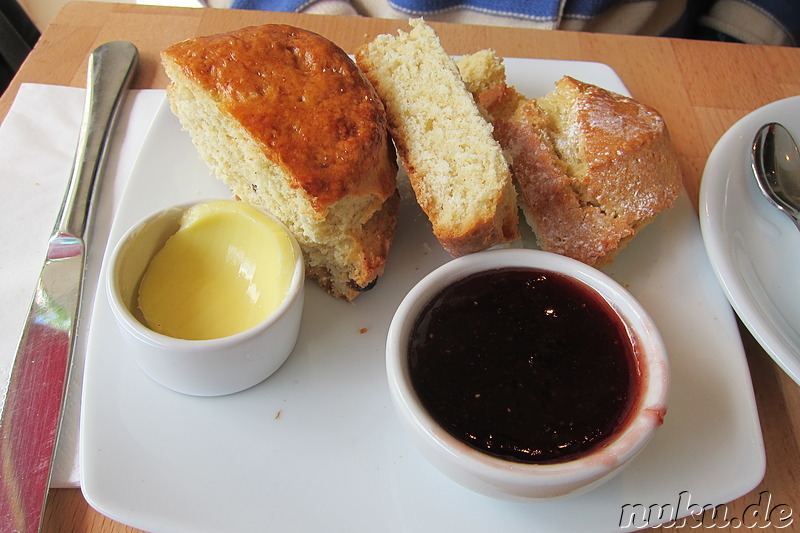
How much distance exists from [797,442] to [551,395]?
721 mm

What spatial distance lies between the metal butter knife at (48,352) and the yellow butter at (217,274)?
11.6 inches

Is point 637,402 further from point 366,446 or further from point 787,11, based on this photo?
point 787,11

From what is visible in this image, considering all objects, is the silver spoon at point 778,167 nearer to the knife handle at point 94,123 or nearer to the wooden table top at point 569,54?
the wooden table top at point 569,54

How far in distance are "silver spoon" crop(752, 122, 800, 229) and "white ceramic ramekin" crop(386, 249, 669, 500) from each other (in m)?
0.88

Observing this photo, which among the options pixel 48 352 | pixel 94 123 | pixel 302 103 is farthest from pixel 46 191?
pixel 302 103

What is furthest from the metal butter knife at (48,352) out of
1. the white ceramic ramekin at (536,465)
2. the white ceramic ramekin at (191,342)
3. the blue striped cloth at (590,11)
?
the blue striped cloth at (590,11)

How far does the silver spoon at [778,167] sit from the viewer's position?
196 cm

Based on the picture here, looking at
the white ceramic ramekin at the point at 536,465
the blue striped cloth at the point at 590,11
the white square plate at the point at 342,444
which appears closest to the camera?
the white ceramic ramekin at the point at 536,465

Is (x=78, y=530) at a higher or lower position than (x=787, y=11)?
higher

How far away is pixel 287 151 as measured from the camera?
1.46 m

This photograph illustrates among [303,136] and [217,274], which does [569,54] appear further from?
[217,274]

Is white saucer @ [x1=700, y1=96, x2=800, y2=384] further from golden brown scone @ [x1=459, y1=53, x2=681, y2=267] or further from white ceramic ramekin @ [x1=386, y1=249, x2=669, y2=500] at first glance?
white ceramic ramekin @ [x1=386, y1=249, x2=669, y2=500]

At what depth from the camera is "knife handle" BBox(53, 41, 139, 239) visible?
1887 mm

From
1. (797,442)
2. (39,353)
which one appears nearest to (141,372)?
(39,353)
